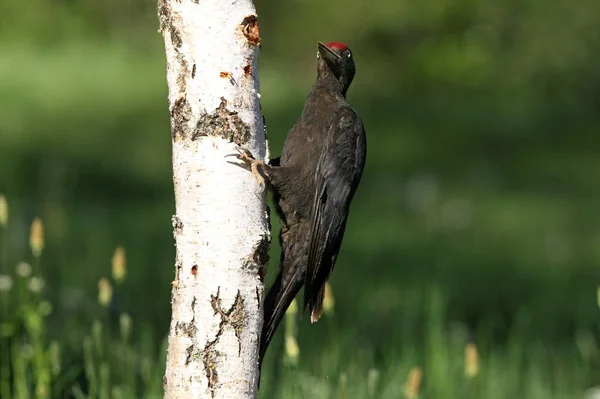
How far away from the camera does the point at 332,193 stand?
4.32 meters

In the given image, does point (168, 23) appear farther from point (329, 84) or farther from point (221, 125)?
point (329, 84)

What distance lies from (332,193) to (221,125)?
3.40ft

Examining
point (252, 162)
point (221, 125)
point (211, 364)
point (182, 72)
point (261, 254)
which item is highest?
point (182, 72)

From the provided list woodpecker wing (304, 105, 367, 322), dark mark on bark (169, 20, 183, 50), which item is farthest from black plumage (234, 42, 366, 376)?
dark mark on bark (169, 20, 183, 50)

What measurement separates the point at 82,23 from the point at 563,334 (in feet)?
47.3

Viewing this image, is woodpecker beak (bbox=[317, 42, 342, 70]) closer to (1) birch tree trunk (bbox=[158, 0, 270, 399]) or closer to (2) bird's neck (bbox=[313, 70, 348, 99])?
(2) bird's neck (bbox=[313, 70, 348, 99])

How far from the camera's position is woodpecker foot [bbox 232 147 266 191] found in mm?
3377

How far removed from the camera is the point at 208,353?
3.34 m

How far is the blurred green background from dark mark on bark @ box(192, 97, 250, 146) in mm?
870

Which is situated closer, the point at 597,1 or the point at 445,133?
the point at 445,133

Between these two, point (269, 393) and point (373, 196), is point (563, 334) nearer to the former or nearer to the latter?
point (269, 393)

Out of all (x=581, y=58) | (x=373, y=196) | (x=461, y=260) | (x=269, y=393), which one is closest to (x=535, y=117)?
(x=581, y=58)

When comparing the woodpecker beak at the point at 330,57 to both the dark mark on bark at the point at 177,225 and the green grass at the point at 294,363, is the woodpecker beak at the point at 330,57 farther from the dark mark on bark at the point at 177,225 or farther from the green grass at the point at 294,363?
the dark mark on bark at the point at 177,225

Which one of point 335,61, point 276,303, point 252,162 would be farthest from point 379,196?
point 252,162
